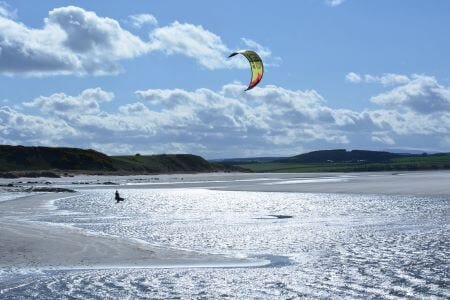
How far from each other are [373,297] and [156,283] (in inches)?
192

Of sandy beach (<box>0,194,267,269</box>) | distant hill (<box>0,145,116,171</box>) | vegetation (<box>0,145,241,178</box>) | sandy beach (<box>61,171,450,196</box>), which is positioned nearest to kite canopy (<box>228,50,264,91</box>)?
sandy beach (<box>0,194,267,269</box>)

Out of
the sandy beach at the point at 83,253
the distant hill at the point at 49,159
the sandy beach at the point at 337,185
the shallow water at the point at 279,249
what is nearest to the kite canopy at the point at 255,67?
the shallow water at the point at 279,249

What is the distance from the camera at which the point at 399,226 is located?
88.6 ft

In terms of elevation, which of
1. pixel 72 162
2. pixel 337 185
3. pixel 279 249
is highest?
pixel 72 162

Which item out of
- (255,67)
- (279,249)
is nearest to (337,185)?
(255,67)

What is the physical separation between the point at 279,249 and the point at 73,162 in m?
93.5

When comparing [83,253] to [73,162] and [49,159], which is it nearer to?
[73,162]

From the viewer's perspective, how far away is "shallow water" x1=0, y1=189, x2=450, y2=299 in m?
14.7

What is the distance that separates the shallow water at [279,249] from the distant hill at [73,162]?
68089 millimetres

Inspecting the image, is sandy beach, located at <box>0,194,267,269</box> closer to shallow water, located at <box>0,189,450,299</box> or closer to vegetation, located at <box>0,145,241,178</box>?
shallow water, located at <box>0,189,450,299</box>

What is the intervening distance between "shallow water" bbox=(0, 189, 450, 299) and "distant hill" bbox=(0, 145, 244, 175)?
2681 inches

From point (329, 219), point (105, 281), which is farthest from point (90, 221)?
point (105, 281)

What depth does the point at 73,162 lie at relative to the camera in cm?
11100

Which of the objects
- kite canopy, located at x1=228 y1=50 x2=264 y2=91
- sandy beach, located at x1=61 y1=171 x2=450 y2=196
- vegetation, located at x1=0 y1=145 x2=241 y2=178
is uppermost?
kite canopy, located at x1=228 y1=50 x2=264 y2=91
